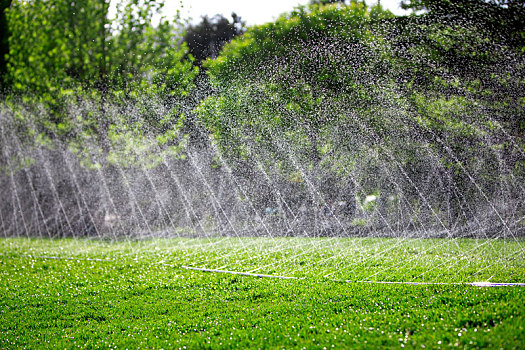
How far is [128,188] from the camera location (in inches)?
698

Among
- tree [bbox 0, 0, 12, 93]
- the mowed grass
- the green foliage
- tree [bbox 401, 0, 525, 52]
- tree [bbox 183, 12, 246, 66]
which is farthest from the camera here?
tree [bbox 0, 0, 12, 93]

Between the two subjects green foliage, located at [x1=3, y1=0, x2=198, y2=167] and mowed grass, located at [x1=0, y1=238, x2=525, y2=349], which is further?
green foliage, located at [x1=3, y1=0, x2=198, y2=167]

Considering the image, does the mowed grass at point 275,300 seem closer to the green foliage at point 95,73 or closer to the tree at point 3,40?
the green foliage at point 95,73

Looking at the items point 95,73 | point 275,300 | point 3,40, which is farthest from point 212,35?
point 3,40

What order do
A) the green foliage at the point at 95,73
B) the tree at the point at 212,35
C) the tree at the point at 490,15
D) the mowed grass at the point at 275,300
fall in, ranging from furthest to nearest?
the green foliage at the point at 95,73, the tree at the point at 212,35, the tree at the point at 490,15, the mowed grass at the point at 275,300

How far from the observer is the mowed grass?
4965 mm

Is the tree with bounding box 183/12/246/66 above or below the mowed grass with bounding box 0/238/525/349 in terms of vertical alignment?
above

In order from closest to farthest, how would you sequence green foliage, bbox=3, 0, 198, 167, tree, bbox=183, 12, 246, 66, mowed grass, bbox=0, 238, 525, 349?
mowed grass, bbox=0, 238, 525, 349, tree, bbox=183, 12, 246, 66, green foliage, bbox=3, 0, 198, 167

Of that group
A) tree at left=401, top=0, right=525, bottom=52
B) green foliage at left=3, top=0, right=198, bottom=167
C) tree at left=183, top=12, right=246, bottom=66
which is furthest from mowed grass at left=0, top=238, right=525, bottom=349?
tree at left=183, top=12, right=246, bottom=66

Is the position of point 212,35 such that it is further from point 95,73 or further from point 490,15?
point 490,15

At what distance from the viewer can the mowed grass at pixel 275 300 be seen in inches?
195

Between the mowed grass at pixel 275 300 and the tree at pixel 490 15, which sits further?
the tree at pixel 490 15

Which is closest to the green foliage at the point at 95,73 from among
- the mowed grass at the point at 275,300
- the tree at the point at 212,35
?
the tree at the point at 212,35

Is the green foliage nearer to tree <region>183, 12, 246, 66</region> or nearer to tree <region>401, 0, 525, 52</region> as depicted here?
tree <region>183, 12, 246, 66</region>
